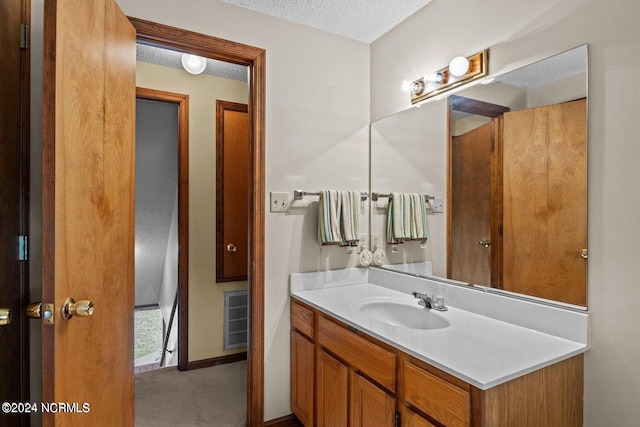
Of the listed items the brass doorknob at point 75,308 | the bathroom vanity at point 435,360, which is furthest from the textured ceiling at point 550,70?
the brass doorknob at point 75,308

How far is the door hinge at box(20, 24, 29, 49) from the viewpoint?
1362mm

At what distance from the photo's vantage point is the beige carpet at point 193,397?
2131mm

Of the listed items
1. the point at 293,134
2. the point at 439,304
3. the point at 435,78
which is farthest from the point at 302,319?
the point at 435,78

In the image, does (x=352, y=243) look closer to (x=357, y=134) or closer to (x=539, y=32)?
(x=357, y=134)

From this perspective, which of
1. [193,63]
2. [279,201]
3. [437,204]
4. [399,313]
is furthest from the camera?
[193,63]

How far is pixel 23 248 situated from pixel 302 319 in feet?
4.28

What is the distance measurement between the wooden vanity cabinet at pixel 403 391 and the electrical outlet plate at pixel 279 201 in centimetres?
61

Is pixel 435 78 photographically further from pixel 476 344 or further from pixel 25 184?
pixel 25 184

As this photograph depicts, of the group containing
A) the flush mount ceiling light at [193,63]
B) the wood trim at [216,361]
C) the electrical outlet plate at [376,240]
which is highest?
the flush mount ceiling light at [193,63]

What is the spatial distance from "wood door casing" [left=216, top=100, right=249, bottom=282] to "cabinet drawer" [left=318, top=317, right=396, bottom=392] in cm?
140

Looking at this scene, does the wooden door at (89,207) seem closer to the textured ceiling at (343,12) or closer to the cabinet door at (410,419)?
the textured ceiling at (343,12)

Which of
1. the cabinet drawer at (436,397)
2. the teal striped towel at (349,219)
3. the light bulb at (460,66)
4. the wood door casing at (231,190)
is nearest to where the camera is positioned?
the cabinet drawer at (436,397)

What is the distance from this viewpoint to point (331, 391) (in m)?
1.64

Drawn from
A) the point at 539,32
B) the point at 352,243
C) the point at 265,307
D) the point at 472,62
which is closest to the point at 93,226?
the point at 265,307
